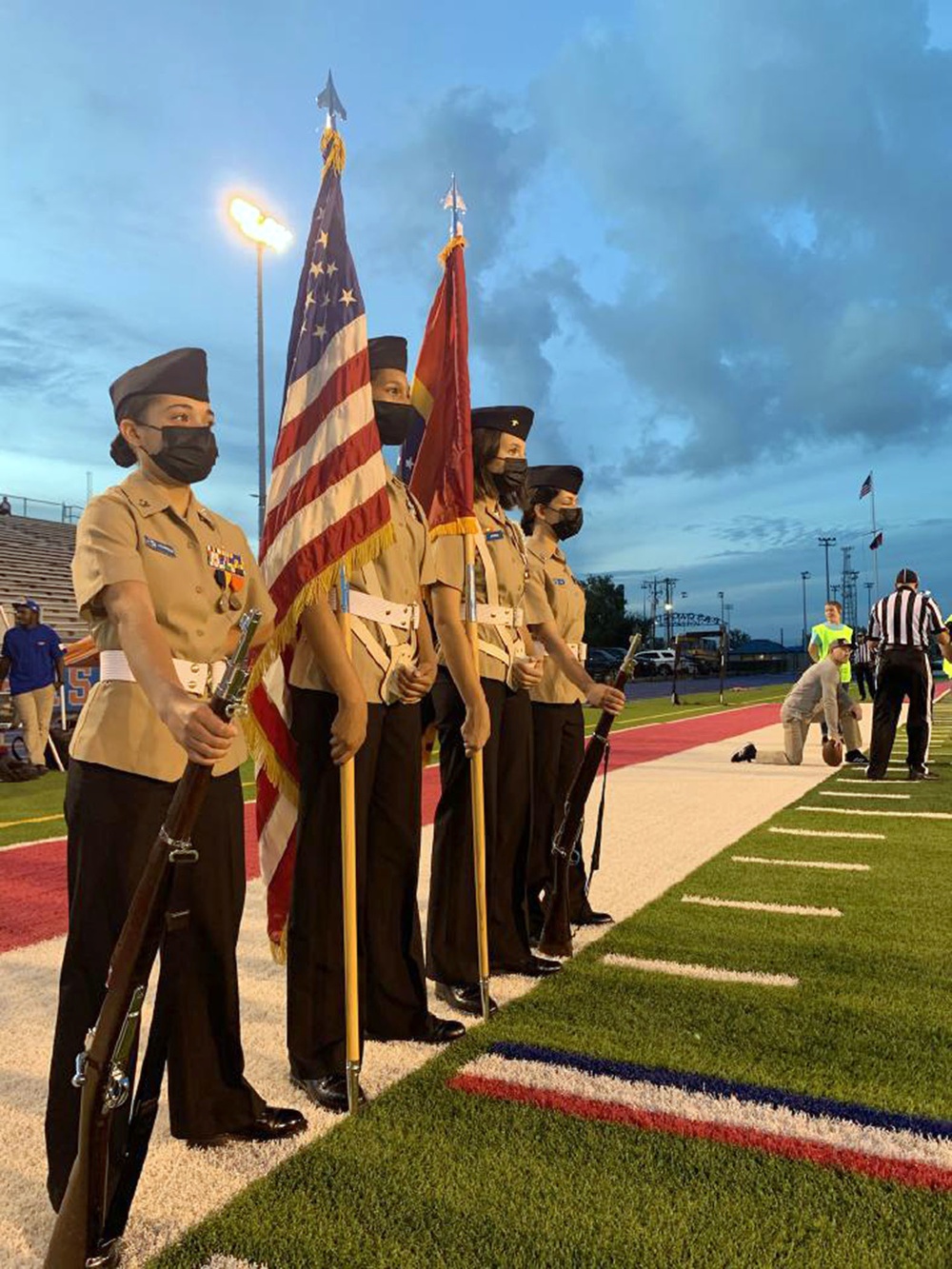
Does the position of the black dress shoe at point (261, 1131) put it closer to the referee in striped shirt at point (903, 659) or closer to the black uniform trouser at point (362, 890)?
the black uniform trouser at point (362, 890)

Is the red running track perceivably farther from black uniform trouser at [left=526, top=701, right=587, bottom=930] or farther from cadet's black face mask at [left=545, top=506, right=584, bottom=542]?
cadet's black face mask at [left=545, top=506, right=584, bottom=542]

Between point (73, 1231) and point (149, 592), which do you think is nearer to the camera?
point (73, 1231)

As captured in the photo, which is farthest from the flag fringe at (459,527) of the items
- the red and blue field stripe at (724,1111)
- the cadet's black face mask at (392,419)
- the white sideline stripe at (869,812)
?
the white sideline stripe at (869,812)

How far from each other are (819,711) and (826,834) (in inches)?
164

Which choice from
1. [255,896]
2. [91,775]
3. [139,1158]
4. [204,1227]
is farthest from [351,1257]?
[255,896]

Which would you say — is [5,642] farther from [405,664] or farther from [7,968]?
[405,664]

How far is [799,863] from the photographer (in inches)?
241

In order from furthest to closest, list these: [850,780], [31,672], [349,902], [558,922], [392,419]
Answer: [31,672] → [850,780] → [558,922] → [392,419] → [349,902]

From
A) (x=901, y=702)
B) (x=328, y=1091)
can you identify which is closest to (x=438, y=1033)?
(x=328, y=1091)

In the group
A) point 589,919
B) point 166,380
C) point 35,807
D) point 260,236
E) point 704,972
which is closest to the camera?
point 166,380

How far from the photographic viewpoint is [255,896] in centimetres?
525

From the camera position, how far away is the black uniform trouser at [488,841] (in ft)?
12.3

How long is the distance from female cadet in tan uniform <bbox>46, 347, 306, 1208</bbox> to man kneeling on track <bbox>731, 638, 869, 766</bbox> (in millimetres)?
9070

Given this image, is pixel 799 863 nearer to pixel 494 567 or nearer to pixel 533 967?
pixel 533 967
